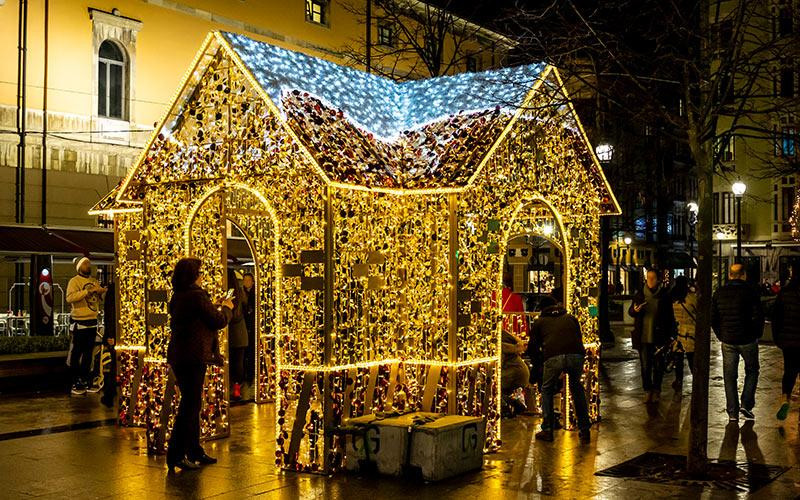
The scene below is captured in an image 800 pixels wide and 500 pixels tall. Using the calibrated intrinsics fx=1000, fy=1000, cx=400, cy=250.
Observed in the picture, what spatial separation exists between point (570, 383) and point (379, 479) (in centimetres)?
300

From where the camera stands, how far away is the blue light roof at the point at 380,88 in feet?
33.7

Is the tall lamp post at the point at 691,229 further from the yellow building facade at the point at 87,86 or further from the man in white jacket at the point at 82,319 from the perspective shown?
the man in white jacket at the point at 82,319

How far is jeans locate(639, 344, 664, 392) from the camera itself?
14.9 m

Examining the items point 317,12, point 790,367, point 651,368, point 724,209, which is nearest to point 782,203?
point 724,209

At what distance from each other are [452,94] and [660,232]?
216ft

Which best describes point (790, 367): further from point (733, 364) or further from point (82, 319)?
point (82, 319)

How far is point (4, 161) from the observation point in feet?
84.8

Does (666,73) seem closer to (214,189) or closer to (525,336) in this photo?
(525,336)

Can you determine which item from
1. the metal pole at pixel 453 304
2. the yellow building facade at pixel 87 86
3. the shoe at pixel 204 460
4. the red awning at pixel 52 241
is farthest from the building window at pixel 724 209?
the shoe at pixel 204 460

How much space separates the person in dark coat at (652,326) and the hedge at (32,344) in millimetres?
10121

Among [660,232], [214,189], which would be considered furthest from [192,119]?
[660,232]

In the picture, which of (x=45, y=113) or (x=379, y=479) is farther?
(x=45, y=113)

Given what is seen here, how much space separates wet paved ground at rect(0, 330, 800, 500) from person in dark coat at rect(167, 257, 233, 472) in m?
0.28

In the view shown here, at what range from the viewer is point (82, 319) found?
1530 centimetres
